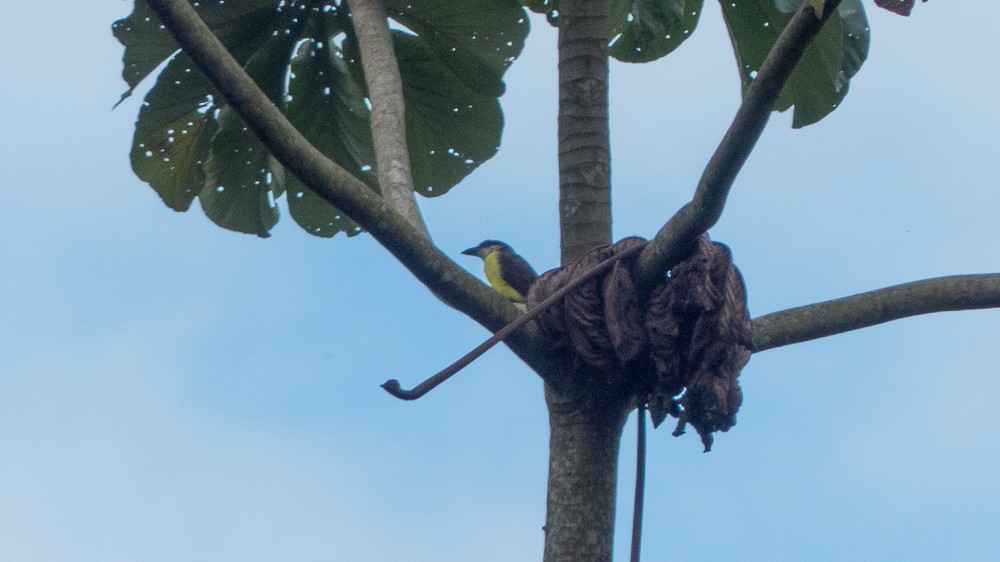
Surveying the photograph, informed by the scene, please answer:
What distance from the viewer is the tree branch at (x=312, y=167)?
2.52 metres

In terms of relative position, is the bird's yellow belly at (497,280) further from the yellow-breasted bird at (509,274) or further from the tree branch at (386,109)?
the tree branch at (386,109)

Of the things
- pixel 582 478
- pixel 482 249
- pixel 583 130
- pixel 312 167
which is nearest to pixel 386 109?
pixel 583 130

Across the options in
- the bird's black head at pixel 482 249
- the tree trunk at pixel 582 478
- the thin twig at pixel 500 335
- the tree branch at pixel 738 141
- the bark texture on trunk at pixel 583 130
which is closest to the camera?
the tree branch at pixel 738 141

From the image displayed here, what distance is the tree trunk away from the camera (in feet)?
9.09

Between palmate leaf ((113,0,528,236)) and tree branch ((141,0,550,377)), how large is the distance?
7.29ft

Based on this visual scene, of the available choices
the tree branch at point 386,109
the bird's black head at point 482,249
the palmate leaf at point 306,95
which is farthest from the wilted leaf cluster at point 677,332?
the bird's black head at point 482,249

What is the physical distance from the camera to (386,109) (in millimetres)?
3613

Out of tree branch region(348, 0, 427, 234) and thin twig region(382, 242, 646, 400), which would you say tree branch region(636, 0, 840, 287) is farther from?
tree branch region(348, 0, 427, 234)

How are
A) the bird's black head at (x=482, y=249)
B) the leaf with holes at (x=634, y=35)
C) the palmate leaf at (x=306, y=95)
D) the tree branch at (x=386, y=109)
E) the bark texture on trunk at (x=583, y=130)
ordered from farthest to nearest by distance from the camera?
the bird's black head at (x=482, y=249) → the leaf with holes at (x=634, y=35) → the palmate leaf at (x=306, y=95) → the bark texture on trunk at (x=583, y=130) → the tree branch at (x=386, y=109)

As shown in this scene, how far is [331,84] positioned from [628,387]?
2775 millimetres

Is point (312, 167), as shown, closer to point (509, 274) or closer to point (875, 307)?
point (875, 307)

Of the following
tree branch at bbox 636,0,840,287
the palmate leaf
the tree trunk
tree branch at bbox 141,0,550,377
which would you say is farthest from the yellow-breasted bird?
tree branch at bbox 636,0,840,287

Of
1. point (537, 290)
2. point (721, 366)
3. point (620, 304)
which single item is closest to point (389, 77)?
point (537, 290)

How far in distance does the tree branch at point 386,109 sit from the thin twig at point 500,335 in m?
0.54
